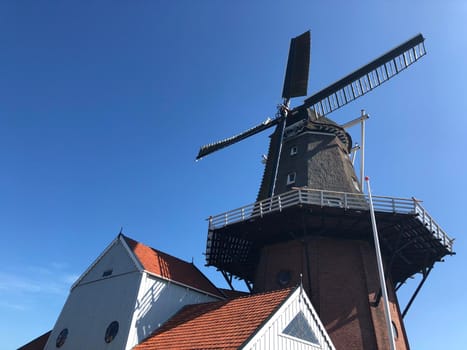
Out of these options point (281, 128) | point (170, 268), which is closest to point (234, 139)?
point (281, 128)

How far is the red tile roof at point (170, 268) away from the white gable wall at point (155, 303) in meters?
0.34

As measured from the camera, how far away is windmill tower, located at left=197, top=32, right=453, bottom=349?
14.6 meters

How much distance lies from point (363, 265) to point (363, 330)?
2639 millimetres

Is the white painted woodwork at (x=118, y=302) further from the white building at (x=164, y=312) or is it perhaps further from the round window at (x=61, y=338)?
the round window at (x=61, y=338)

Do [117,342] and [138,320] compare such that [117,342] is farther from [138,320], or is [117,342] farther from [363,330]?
[363,330]

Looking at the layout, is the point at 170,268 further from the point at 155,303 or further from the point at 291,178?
the point at 291,178

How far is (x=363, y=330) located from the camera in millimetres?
14102

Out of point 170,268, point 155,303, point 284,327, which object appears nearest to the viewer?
point 284,327

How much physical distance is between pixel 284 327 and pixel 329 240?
611 cm

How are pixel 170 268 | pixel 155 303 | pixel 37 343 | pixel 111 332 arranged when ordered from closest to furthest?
1. pixel 111 332
2. pixel 155 303
3. pixel 170 268
4. pixel 37 343

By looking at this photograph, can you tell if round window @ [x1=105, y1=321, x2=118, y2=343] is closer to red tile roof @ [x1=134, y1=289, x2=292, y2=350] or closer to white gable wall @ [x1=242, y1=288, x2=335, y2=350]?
red tile roof @ [x1=134, y1=289, x2=292, y2=350]

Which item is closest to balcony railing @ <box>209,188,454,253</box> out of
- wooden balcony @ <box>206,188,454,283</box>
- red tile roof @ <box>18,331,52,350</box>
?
wooden balcony @ <box>206,188,454,283</box>

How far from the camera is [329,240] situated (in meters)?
16.2

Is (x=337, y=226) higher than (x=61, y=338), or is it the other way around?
(x=337, y=226)
